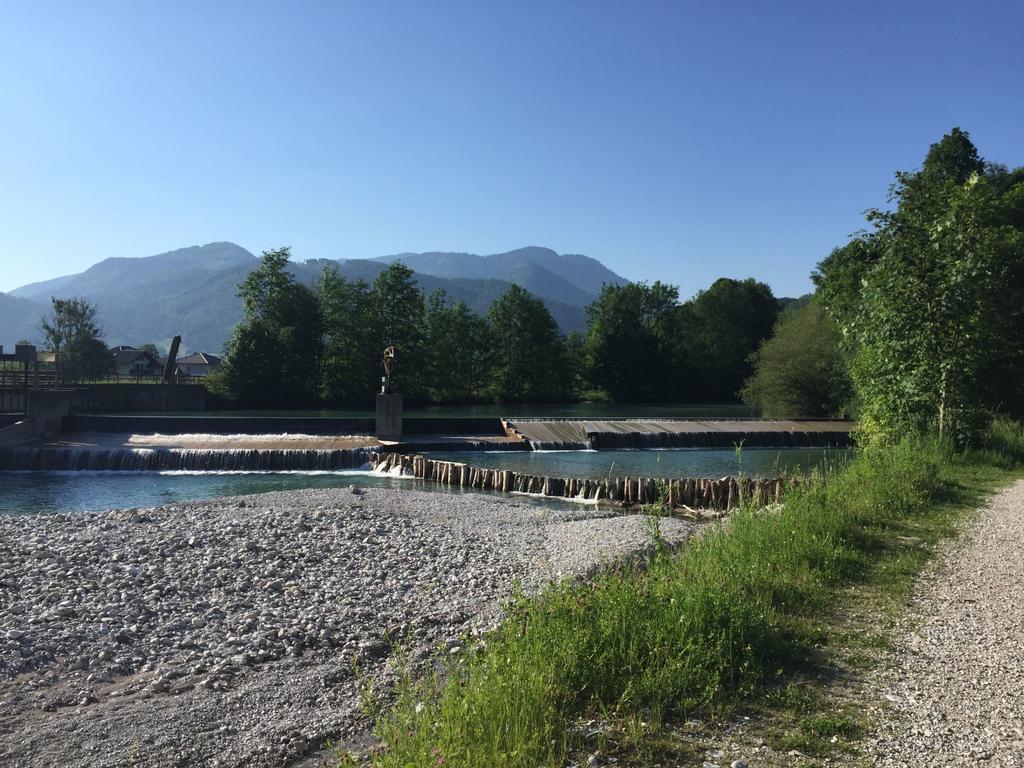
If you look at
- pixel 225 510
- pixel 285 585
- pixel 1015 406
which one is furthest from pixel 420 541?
pixel 1015 406

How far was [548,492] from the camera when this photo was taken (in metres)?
19.6

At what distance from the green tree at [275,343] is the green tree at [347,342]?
3.36ft

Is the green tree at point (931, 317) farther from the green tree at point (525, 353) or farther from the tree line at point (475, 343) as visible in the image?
the green tree at point (525, 353)

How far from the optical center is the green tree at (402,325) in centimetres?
5831

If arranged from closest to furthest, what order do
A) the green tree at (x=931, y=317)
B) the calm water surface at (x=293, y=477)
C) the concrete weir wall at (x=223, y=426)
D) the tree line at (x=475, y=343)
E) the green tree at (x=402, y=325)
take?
1. the green tree at (x=931, y=317)
2. the calm water surface at (x=293, y=477)
3. the concrete weir wall at (x=223, y=426)
4. the tree line at (x=475, y=343)
5. the green tree at (x=402, y=325)

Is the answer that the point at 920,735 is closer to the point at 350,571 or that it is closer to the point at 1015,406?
the point at 350,571

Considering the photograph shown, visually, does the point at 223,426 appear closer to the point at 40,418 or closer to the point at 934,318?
the point at 40,418

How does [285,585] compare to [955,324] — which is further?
[955,324]

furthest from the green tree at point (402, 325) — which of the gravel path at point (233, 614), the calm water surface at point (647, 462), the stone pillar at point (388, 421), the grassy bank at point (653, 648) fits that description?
the grassy bank at point (653, 648)

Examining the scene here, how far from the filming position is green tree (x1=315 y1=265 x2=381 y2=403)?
56.4 meters

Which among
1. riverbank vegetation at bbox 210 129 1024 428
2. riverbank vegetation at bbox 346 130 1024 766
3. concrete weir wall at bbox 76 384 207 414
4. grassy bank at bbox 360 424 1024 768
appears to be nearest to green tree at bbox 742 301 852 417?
riverbank vegetation at bbox 210 129 1024 428

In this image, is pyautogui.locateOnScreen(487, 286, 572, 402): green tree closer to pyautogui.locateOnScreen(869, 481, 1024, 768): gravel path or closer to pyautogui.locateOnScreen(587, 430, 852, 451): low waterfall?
pyautogui.locateOnScreen(587, 430, 852, 451): low waterfall

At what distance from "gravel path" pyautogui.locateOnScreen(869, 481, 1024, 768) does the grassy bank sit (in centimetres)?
59

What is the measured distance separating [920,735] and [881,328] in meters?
13.6
